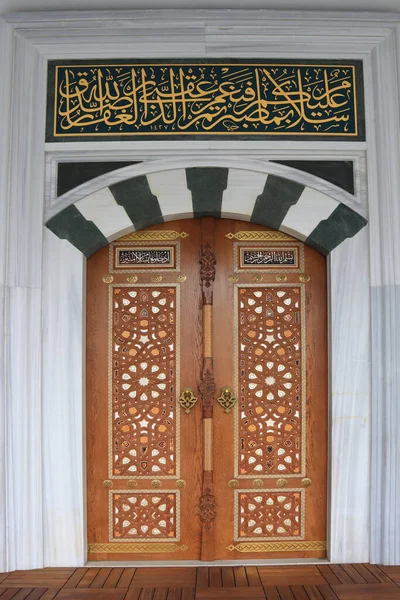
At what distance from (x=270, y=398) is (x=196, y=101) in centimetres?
164

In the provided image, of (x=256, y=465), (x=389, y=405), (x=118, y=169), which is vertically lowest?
(x=256, y=465)

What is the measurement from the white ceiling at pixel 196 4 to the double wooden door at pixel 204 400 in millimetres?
1132

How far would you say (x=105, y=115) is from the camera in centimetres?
297

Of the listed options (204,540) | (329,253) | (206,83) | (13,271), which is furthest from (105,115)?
(204,540)

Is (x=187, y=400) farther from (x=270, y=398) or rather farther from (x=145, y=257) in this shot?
(x=145, y=257)

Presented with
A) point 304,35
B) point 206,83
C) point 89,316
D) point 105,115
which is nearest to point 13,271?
point 89,316

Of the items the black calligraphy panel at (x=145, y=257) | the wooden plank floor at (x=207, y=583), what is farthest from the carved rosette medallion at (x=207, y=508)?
the black calligraphy panel at (x=145, y=257)

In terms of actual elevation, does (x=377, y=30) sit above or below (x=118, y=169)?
above

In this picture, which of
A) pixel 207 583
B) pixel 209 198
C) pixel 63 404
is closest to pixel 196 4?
pixel 209 198

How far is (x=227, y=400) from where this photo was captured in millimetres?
3043

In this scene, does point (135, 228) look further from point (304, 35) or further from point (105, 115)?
point (304, 35)

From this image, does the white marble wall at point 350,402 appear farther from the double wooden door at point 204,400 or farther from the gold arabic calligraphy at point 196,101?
the gold arabic calligraphy at point 196,101

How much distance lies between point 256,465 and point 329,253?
3.97ft

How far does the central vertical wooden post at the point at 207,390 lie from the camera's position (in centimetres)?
300
